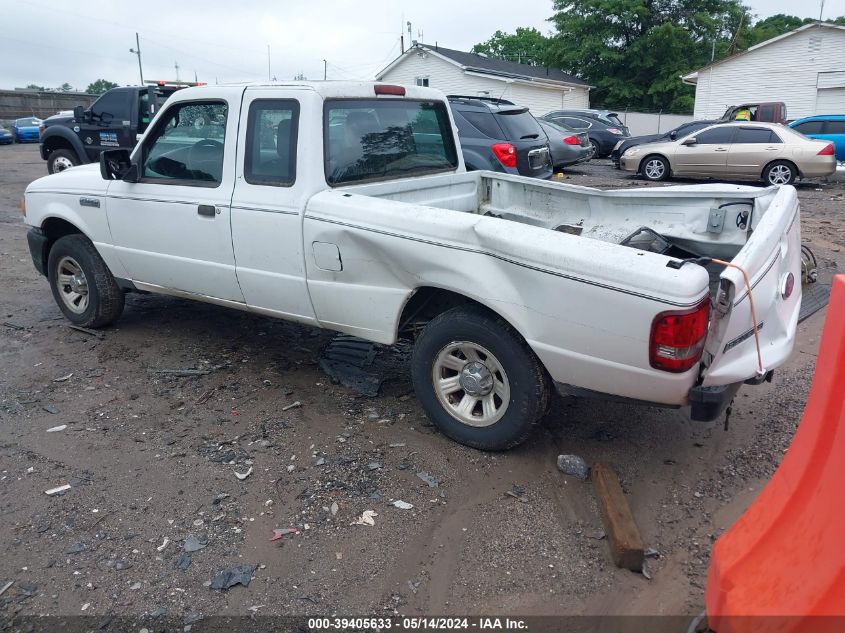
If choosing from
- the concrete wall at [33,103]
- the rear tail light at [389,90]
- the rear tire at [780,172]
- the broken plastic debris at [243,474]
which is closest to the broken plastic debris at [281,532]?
the broken plastic debris at [243,474]

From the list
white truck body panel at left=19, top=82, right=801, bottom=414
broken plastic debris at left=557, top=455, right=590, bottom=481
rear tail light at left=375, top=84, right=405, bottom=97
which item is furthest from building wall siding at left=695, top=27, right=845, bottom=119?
broken plastic debris at left=557, top=455, right=590, bottom=481

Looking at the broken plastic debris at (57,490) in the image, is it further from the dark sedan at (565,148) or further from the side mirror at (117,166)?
the dark sedan at (565,148)

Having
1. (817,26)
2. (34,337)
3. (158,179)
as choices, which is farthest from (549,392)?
(817,26)

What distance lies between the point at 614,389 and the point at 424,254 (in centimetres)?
120

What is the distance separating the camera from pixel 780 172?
48.8 ft

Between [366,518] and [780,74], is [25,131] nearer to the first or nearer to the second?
[366,518]

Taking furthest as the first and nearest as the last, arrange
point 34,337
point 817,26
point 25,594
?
point 817,26
point 34,337
point 25,594

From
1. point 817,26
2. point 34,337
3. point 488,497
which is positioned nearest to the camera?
point 488,497

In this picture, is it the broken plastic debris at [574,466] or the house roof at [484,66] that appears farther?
the house roof at [484,66]

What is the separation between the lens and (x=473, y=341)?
3658 mm

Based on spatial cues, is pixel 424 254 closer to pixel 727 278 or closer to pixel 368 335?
pixel 368 335

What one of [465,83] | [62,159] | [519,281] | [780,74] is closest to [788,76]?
[780,74]

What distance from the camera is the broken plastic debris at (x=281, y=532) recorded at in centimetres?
322

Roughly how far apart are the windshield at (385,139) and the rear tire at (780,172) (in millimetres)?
12199
